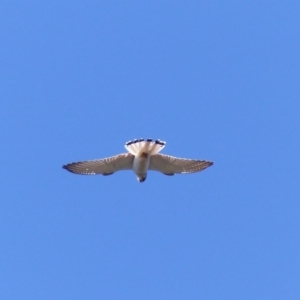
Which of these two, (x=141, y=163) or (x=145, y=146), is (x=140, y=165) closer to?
(x=141, y=163)

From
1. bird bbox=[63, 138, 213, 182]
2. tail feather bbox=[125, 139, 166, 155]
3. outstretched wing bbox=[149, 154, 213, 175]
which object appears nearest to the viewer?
tail feather bbox=[125, 139, 166, 155]

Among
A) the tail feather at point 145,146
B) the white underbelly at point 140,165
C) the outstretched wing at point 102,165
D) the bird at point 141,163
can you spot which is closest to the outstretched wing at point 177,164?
the bird at point 141,163

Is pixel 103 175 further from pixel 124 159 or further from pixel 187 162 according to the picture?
pixel 187 162

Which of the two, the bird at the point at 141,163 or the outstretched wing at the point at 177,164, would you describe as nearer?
the bird at the point at 141,163

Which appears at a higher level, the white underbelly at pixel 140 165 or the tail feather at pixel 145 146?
the tail feather at pixel 145 146

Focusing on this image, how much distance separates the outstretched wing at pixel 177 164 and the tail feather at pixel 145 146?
0.47 m

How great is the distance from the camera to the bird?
21625 mm

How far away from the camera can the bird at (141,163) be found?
70.9ft

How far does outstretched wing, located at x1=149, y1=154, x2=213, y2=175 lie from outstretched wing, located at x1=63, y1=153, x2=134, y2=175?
0.80 metres

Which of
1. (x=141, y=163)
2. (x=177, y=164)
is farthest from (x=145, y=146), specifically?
(x=177, y=164)

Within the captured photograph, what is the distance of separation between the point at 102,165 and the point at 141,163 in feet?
4.49

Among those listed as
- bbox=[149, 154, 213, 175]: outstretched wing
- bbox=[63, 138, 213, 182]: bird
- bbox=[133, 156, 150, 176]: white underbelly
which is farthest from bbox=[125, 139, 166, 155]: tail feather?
A: bbox=[149, 154, 213, 175]: outstretched wing

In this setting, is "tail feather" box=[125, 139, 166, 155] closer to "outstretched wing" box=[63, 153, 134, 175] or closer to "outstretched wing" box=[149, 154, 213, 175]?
"outstretched wing" box=[63, 153, 134, 175]

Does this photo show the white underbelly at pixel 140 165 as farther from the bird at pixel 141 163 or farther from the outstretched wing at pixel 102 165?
the outstretched wing at pixel 102 165
